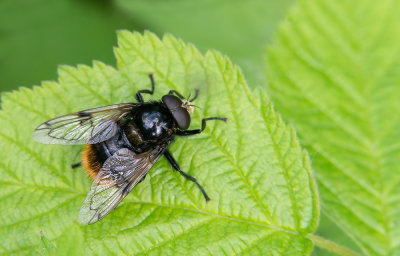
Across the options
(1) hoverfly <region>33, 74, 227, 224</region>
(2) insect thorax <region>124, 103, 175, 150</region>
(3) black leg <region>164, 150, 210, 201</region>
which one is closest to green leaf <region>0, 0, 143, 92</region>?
(1) hoverfly <region>33, 74, 227, 224</region>

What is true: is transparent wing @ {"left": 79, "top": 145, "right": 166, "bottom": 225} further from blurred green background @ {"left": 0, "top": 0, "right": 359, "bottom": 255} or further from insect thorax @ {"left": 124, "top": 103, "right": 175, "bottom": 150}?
blurred green background @ {"left": 0, "top": 0, "right": 359, "bottom": 255}

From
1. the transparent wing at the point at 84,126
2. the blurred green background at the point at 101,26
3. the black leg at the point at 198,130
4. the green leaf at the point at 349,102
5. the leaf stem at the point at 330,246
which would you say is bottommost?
the leaf stem at the point at 330,246

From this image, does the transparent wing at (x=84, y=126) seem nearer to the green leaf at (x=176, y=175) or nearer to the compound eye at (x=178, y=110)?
the green leaf at (x=176, y=175)

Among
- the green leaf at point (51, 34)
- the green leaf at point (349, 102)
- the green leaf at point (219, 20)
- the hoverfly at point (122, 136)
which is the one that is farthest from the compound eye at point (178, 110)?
the green leaf at point (51, 34)

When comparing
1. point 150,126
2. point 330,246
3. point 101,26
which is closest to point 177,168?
point 150,126

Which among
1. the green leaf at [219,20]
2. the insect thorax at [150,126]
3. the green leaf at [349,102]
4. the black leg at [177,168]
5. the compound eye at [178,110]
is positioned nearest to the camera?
the black leg at [177,168]

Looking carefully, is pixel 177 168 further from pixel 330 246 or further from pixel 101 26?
pixel 101 26

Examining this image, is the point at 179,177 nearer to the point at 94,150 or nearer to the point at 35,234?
the point at 94,150

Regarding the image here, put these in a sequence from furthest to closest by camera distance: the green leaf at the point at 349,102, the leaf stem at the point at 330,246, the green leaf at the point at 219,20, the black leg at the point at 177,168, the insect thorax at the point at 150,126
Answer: the green leaf at the point at 219,20
the insect thorax at the point at 150,126
the green leaf at the point at 349,102
the black leg at the point at 177,168
the leaf stem at the point at 330,246
